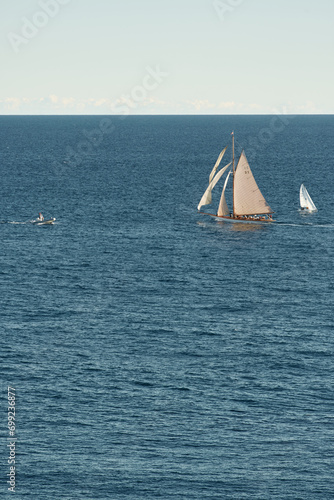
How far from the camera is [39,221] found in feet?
516

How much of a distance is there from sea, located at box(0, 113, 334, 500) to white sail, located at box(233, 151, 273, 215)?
575 inches

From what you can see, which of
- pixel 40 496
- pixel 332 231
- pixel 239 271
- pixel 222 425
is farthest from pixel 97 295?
pixel 332 231

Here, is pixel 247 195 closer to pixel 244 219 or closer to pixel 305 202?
pixel 244 219

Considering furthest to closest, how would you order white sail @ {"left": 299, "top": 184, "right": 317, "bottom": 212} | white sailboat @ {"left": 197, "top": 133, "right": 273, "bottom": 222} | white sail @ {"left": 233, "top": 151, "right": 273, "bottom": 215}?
white sail @ {"left": 299, "top": 184, "right": 317, "bottom": 212} → white sail @ {"left": 233, "top": 151, "right": 273, "bottom": 215} → white sailboat @ {"left": 197, "top": 133, "right": 273, "bottom": 222}

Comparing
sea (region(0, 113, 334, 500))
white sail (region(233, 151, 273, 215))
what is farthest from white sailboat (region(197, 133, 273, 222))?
sea (region(0, 113, 334, 500))

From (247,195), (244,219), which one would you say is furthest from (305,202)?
(244,219)

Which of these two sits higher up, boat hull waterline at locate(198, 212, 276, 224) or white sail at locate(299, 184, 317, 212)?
white sail at locate(299, 184, 317, 212)

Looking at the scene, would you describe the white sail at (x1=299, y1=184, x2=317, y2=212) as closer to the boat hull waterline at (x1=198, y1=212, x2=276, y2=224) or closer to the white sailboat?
the white sailboat

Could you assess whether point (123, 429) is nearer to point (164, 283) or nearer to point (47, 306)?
point (47, 306)

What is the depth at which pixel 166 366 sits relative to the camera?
284ft

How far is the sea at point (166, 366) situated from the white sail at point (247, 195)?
47.9ft

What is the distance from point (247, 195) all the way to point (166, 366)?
80.9 m

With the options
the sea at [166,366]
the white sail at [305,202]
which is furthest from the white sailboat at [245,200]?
the sea at [166,366]

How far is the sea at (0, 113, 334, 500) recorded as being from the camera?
66812mm
